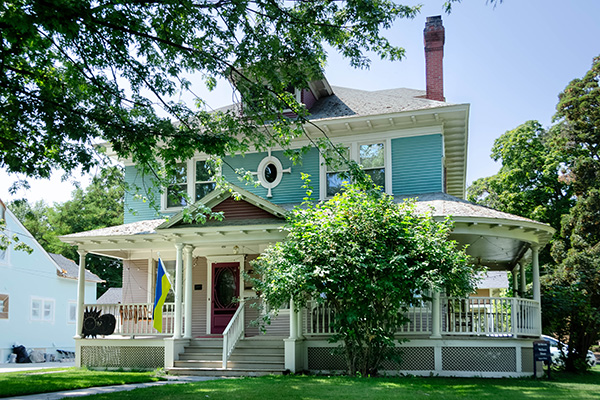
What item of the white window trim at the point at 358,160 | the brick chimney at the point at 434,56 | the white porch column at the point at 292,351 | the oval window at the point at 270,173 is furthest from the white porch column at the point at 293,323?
the brick chimney at the point at 434,56

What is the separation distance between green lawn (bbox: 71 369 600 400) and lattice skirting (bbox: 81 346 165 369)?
176 inches

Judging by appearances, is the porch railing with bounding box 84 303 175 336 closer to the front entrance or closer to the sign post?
the front entrance

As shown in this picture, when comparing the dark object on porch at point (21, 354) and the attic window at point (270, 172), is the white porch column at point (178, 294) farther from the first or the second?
the dark object on porch at point (21, 354)

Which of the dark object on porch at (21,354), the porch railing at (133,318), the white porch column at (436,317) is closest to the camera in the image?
the white porch column at (436,317)

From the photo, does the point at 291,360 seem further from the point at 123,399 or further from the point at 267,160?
the point at 267,160

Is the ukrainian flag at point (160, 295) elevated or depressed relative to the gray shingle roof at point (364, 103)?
depressed

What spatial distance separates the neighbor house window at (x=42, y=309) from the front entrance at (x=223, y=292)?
1515 cm

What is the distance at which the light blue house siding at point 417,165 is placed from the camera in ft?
52.7

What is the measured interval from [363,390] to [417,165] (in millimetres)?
8157

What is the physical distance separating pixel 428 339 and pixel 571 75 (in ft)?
61.3

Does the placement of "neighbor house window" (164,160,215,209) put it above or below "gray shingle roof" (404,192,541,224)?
above

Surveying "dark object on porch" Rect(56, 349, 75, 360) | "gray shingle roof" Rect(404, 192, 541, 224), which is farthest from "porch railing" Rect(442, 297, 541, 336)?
"dark object on porch" Rect(56, 349, 75, 360)

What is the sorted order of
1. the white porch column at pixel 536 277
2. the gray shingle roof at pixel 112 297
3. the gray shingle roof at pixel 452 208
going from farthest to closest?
the gray shingle roof at pixel 112 297 < the white porch column at pixel 536 277 < the gray shingle roof at pixel 452 208

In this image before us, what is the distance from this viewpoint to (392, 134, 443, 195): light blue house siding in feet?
52.7
